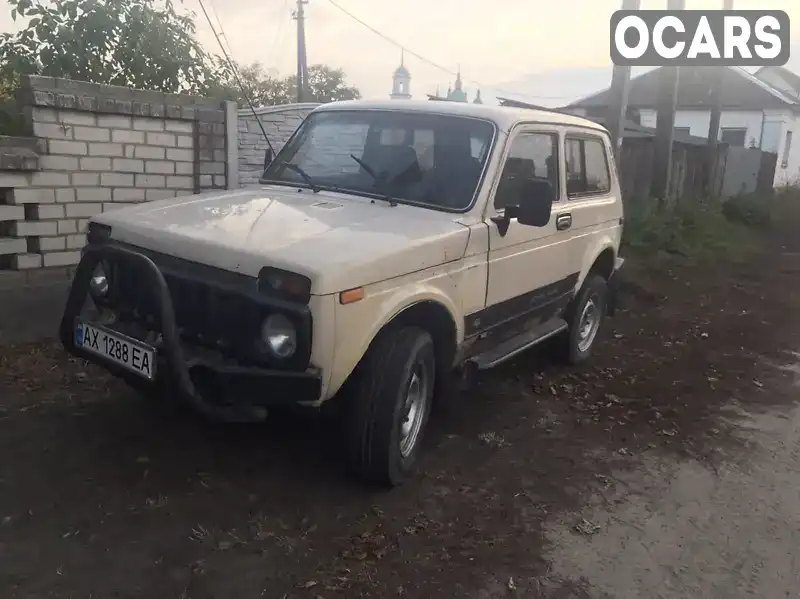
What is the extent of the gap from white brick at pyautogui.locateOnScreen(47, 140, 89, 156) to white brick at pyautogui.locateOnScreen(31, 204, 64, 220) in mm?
392

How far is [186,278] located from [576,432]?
2726mm

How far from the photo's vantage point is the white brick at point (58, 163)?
5.43 m

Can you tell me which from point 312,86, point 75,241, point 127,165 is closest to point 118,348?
point 75,241

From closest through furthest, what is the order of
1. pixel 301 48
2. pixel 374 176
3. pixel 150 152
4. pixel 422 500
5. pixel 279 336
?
pixel 279 336 → pixel 422 500 → pixel 374 176 → pixel 150 152 → pixel 301 48

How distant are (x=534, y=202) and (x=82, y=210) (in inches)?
138

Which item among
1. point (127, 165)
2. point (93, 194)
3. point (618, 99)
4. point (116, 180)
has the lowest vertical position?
point (93, 194)

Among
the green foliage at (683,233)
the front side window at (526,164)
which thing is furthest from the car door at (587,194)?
the green foliage at (683,233)

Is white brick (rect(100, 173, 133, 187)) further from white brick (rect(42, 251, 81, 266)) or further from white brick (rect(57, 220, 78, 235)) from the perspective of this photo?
white brick (rect(42, 251, 81, 266))

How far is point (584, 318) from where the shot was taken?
20.9ft

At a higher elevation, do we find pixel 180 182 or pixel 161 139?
pixel 161 139

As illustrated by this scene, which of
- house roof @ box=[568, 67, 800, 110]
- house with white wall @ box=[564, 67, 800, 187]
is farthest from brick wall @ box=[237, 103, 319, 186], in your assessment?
house roof @ box=[568, 67, 800, 110]

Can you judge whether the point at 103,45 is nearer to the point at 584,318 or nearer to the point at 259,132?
the point at 259,132

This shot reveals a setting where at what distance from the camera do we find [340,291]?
321 centimetres

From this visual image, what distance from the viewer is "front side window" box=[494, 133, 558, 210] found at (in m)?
4.52
